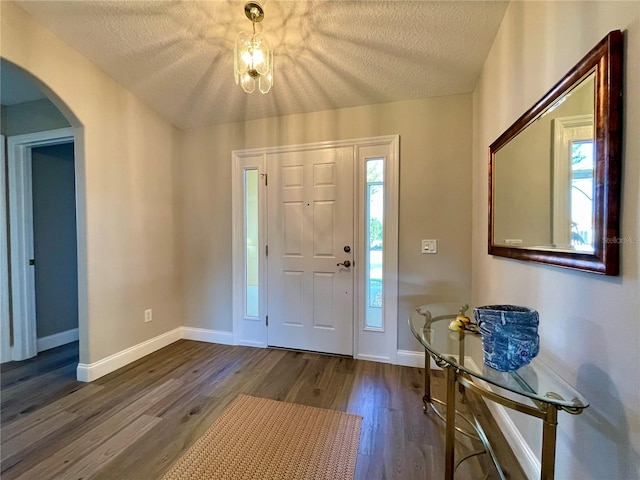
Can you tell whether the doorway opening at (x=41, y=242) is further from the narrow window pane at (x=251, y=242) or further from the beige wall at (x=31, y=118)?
the narrow window pane at (x=251, y=242)

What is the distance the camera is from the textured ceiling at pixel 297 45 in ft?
5.47

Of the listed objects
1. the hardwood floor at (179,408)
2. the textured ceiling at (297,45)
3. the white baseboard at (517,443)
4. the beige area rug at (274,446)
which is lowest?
the hardwood floor at (179,408)

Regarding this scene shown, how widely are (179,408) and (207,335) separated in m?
1.19

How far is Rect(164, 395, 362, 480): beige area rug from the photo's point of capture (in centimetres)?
132

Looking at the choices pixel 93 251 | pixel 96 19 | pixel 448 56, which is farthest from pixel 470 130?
pixel 93 251

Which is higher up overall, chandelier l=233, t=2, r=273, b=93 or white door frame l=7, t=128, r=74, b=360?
chandelier l=233, t=2, r=273, b=93

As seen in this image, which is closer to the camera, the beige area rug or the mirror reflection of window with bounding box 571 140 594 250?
the mirror reflection of window with bounding box 571 140 594 250

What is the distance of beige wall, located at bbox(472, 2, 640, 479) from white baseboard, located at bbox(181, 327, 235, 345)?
2.57 m

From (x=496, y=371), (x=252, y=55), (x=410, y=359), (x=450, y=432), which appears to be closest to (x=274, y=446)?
(x=450, y=432)

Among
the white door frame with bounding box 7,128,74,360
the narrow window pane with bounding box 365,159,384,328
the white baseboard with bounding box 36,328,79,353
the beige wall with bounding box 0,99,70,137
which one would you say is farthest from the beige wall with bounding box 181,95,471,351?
the white baseboard with bounding box 36,328,79,353

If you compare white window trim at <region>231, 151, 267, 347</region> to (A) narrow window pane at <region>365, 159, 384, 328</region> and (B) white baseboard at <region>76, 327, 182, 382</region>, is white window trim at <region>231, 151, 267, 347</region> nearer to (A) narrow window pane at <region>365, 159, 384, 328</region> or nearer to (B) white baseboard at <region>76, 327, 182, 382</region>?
(B) white baseboard at <region>76, 327, 182, 382</region>

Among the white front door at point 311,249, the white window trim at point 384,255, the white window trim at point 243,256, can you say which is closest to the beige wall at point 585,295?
the white window trim at point 384,255

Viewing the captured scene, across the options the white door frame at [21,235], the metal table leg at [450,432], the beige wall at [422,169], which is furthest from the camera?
the white door frame at [21,235]

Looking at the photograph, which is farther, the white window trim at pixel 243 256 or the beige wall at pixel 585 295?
the white window trim at pixel 243 256
